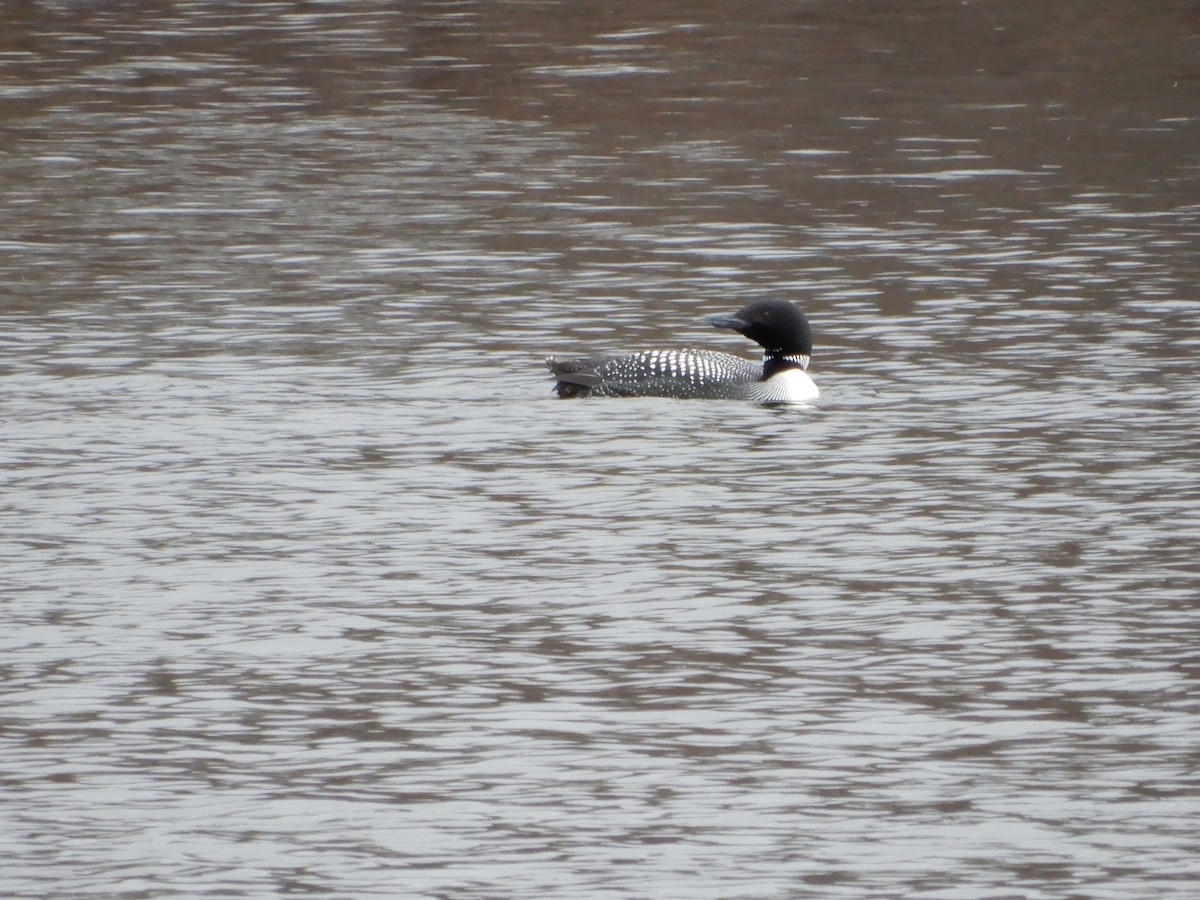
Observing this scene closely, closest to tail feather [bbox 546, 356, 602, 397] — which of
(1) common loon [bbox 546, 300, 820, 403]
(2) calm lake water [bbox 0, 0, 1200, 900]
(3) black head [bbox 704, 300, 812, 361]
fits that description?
(1) common loon [bbox 546, 300, 820, 403]

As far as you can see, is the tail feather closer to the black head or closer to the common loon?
the common loon

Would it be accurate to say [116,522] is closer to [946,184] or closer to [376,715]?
[376,715]

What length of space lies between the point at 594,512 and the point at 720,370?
368cm

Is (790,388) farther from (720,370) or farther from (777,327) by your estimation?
(720,370)

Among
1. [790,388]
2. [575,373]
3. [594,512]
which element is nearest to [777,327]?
Answer: [790,388]

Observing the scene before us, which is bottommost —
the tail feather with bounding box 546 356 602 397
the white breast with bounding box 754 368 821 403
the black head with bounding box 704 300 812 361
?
the white breast with bounding box 754 368 821 403

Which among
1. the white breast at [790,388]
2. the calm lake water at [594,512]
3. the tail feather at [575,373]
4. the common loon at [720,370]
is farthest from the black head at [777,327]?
the tail feather at [575,373]

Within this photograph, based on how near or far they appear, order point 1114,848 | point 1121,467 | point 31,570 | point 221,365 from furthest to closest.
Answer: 1. point 221,365
2. point 1121,467
3. point 31,570
4. point 1114,848

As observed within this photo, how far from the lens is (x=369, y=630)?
11.7 metres

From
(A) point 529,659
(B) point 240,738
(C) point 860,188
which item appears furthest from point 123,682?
(C) point 860,188

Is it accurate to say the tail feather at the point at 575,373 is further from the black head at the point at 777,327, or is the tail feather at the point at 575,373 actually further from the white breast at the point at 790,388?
the white breast at the point at 790,388

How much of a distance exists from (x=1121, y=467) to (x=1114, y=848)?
20.7 ft

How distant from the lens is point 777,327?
1734 cm

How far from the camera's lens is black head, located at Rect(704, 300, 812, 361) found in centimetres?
1731
